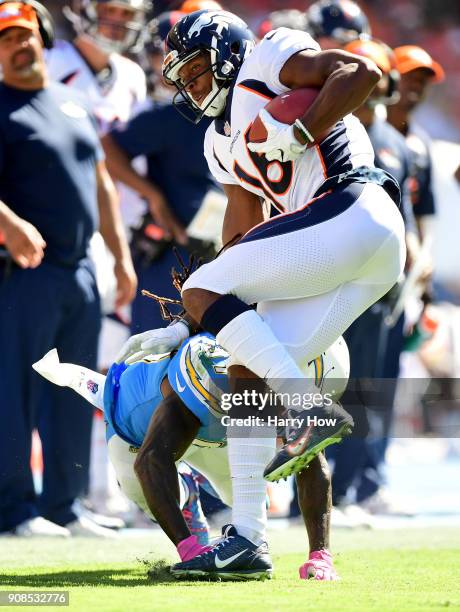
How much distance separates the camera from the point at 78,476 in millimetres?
6484

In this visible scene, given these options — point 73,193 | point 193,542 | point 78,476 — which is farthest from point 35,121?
point 193,542

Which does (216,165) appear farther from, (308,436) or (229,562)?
(229,562)

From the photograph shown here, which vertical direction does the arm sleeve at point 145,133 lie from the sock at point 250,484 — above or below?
below

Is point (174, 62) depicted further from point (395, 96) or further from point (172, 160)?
point (395, 96)

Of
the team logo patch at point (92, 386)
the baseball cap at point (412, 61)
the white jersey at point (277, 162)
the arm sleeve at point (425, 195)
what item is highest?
the white jersey at point (277, 162)

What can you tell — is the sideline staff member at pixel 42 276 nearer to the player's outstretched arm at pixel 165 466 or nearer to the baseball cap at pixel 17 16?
the baseball cap at pixel 17 16

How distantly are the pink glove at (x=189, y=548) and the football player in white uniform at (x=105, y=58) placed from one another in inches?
149

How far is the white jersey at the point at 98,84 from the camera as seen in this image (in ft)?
25.4

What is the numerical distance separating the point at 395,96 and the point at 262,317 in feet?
11.6

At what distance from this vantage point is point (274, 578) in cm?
446

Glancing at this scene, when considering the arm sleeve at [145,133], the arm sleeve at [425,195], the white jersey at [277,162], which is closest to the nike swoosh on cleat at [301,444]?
the white jersey at [277,162]

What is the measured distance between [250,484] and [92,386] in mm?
866

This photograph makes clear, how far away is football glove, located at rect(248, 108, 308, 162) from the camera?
4332 millimetres

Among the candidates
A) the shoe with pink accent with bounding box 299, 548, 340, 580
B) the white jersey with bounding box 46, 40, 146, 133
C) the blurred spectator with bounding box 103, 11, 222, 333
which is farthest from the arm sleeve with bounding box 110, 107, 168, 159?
the shoe with pink accent with bounding box 299, 548, 340, 580
